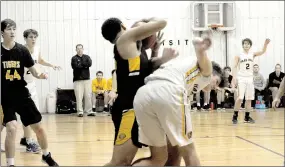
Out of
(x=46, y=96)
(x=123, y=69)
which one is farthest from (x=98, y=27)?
(x=123, y=69)

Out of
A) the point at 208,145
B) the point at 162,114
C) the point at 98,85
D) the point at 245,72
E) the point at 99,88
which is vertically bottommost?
the point at 208,145

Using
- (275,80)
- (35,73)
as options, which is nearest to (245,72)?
(275,80)

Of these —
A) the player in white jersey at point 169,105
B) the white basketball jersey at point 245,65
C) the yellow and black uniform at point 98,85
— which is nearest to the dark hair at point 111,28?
the player in white jersey at point 169,105

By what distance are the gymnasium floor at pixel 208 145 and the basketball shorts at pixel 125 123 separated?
1709mm

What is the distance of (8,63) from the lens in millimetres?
4691

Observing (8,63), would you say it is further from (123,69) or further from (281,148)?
(281,148)

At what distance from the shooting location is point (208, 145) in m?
6.07

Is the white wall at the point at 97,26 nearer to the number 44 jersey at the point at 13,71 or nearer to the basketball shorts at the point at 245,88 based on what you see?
the basketball shorts at the point at 245,88

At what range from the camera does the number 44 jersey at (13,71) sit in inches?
184

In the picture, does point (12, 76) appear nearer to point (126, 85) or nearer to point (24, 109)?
point (24, 109)

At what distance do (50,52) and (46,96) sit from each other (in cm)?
162

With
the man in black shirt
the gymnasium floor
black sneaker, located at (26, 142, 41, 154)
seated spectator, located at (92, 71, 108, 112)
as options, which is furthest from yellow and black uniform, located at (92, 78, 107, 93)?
black sneaker, located at (26, 142, 41, 154)

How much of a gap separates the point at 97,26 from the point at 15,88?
1032 cm

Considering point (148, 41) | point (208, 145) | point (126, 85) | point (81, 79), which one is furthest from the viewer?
point (81, 79)
